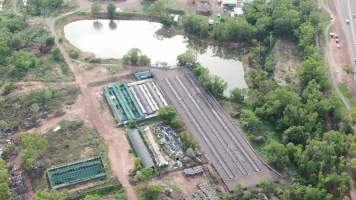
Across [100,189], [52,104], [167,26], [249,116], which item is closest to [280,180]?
[249,116]

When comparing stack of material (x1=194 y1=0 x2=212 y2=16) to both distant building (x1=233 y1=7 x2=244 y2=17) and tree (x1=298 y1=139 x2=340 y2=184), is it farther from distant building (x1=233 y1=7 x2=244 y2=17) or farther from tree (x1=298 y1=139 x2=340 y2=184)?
tree (x1=298 y1=139 x2=340 y2=184)

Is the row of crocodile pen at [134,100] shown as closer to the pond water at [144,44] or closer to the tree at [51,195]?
the pond water at [144,44]

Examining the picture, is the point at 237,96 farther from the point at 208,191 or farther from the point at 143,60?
the point at 208,191

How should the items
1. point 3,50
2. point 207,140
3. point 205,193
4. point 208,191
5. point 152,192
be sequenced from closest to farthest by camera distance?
point 152,192 → point 205,193 → point 208,191 → point 207,140 → point 3,50

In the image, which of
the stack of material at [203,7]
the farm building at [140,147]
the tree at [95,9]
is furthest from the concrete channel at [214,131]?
the tree at [95,9]

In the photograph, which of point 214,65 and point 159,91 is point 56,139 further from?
point 214,65

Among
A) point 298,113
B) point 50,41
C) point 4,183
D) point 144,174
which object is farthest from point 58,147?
point 298,113

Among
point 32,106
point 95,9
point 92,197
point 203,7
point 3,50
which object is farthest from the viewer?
point 203,7
